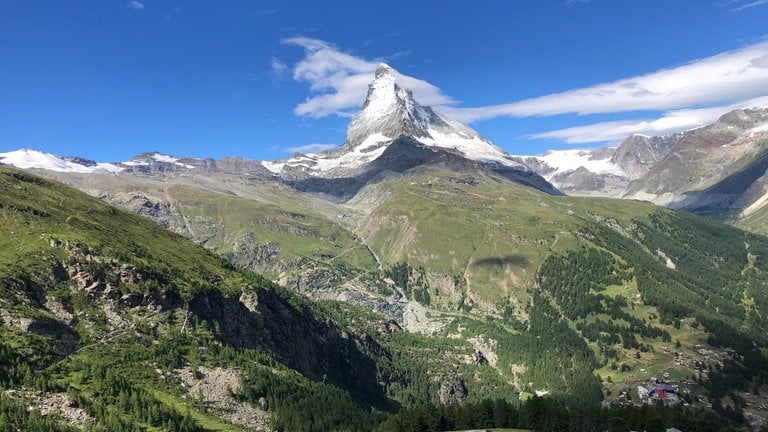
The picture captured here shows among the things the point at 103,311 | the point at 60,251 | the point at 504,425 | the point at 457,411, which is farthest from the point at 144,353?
the point at 504,425

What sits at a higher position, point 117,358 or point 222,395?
point 117,358

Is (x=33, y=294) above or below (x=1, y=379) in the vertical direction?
above

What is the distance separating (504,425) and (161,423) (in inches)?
3575

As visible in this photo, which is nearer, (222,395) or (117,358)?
(117,358)

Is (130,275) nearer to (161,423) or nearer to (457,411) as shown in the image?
(161,423)

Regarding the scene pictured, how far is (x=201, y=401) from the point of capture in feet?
520

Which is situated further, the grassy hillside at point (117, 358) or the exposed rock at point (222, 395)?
the exposed rock at point (222, 395)

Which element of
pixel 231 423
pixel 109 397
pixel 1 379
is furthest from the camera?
pixel 231 423

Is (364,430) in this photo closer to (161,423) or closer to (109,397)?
(161,423)

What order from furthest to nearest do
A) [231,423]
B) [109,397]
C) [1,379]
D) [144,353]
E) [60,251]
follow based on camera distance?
1. [60,251]
2. [144,353]
3. [231,423]
4. [109,397]
5. [1,379]

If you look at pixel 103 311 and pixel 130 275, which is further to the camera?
pixel 130 275

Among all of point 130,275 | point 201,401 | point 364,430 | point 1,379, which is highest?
point 130,275

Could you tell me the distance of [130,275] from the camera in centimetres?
19062

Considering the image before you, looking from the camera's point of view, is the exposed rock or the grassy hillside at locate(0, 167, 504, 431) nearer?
the grassy hillside at locate(0, 167, 504, 431)
